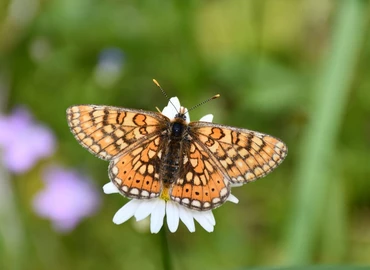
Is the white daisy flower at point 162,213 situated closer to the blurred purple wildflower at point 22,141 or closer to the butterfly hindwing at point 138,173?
the butterfly hindwing at point 138,173

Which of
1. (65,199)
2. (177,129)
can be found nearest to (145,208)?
(177,129)

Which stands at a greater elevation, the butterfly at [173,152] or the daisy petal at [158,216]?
the butterfly at [173,152]

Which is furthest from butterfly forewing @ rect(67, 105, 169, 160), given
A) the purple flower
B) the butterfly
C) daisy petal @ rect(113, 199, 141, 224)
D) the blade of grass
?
the purple flower

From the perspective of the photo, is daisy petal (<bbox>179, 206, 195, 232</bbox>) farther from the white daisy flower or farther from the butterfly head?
the butterfly head

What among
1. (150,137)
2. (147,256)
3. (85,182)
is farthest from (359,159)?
(150,137)

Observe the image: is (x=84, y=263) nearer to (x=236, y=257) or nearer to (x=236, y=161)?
(x=236, y=257)

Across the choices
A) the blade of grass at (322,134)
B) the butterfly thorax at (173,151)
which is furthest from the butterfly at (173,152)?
the blade of grass at (322,134)
